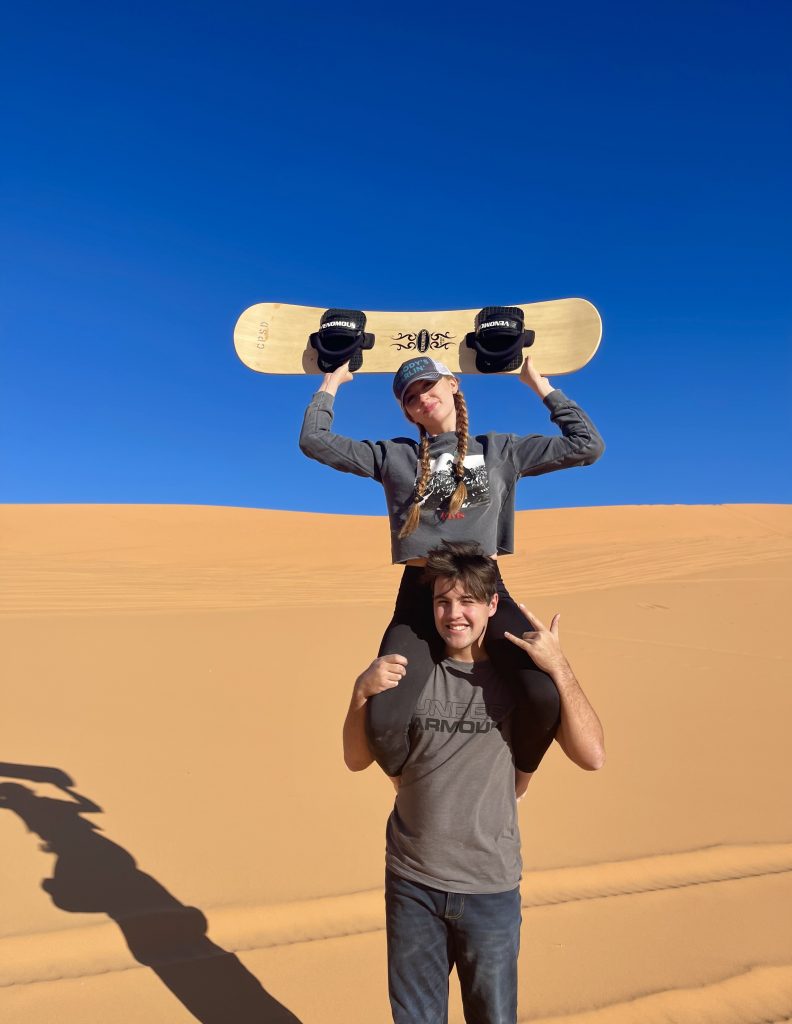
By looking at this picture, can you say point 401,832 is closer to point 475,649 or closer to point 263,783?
point 475,649

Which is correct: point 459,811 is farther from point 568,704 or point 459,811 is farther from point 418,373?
point 418,373

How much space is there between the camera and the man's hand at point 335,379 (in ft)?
8.50

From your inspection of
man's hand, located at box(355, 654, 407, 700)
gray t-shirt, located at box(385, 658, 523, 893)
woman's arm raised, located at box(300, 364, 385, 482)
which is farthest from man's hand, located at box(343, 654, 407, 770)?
woman's arm raised, located at box(300, 364, 385, 482)

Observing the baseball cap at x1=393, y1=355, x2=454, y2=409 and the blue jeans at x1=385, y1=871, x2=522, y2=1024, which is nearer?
the blue jeans at x1=385, y1=871, x2=522, y2=1024

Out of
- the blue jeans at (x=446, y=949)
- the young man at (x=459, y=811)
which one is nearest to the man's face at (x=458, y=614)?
the young man at (x=459, y=811)

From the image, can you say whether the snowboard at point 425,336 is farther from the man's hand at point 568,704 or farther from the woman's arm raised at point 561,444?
A: the man's hand at point 568,704

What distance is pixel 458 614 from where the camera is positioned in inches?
73.5

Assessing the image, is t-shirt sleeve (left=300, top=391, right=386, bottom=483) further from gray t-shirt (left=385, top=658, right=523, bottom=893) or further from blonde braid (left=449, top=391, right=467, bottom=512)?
gray t-shirt (left=385, top=658, right=523, bottom=893)

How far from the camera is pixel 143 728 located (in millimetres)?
5598

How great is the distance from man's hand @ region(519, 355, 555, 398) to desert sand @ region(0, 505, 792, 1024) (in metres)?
2.22

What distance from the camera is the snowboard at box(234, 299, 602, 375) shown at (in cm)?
292

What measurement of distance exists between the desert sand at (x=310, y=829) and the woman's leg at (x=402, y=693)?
144 centimetres

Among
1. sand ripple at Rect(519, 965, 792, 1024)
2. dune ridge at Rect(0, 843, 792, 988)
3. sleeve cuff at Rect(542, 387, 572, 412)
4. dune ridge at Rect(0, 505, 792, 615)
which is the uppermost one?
dune ridge at Rect(0, 505, 792, 615)

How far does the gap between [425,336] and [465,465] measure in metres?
0.95
